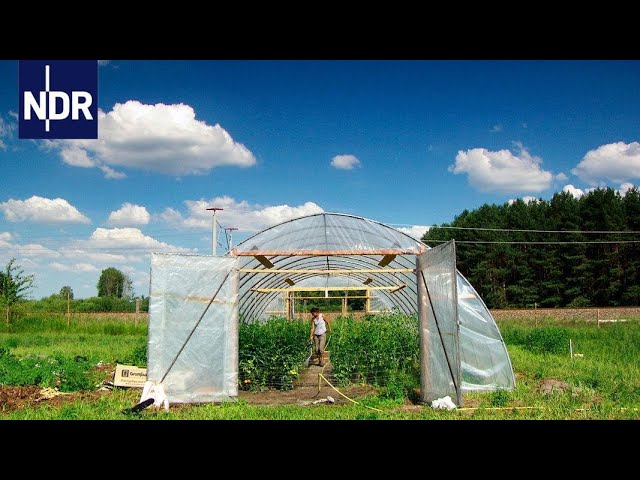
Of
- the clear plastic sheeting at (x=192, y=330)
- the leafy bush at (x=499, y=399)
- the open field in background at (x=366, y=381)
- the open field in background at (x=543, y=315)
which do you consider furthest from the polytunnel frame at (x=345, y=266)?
the open field in background at (x=543, y=315)

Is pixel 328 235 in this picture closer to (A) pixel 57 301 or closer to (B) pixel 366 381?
(B) pixel 366 381

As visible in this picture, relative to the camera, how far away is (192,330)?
988cm

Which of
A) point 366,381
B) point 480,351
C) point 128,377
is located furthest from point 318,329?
point 128,377

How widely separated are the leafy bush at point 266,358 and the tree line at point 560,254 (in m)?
31.5

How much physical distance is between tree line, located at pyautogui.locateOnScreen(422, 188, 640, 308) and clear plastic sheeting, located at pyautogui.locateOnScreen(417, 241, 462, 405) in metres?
32.0

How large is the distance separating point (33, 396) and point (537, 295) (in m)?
46.2

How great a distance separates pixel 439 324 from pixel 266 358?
3498 millimetres

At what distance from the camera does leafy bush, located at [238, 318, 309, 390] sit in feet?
36.7

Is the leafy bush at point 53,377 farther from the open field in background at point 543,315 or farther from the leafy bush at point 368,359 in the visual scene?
the open field in background at point 543,315

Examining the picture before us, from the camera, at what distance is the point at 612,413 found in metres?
8.58

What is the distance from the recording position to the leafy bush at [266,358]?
11.2 m

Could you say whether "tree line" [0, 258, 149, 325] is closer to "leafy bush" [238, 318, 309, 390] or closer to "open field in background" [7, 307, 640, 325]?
"open field in background" [7, 307, 640, 325]

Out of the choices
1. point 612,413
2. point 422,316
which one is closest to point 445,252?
point 422,316
